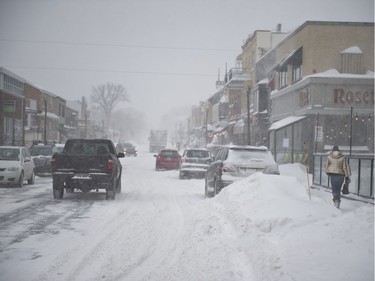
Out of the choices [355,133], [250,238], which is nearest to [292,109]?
[355,133]

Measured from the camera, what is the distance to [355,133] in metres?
27.6

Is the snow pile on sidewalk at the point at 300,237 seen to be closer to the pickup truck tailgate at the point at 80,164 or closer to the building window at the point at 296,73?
the pickup truck tailgate at the point at 80,164

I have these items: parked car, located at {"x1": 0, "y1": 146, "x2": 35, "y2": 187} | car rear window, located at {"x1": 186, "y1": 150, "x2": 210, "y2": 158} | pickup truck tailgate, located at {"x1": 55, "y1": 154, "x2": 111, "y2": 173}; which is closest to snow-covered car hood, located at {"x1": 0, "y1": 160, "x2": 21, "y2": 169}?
parked car, located at {"x1": 0, "y1": 146, "x2": 35, "y2": 187}

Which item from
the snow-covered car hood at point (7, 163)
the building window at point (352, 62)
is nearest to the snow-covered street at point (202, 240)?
the snow-covered car hood at point (7, 163)

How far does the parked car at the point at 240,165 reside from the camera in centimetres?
1345

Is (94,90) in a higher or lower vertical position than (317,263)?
higher

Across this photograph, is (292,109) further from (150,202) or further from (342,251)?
(342,251)

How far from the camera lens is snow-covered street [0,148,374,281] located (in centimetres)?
587

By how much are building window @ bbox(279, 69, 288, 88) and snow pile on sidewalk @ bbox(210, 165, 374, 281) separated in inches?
939

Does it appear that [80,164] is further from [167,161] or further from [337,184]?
[167,161]

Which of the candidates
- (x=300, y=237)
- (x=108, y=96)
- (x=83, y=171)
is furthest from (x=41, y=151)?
(x=108, y=96)

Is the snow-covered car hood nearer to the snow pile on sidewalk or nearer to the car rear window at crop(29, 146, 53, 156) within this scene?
the car rear window at crop(29, 146, 53, 156)

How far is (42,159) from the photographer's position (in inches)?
957

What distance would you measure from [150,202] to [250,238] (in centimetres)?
647
